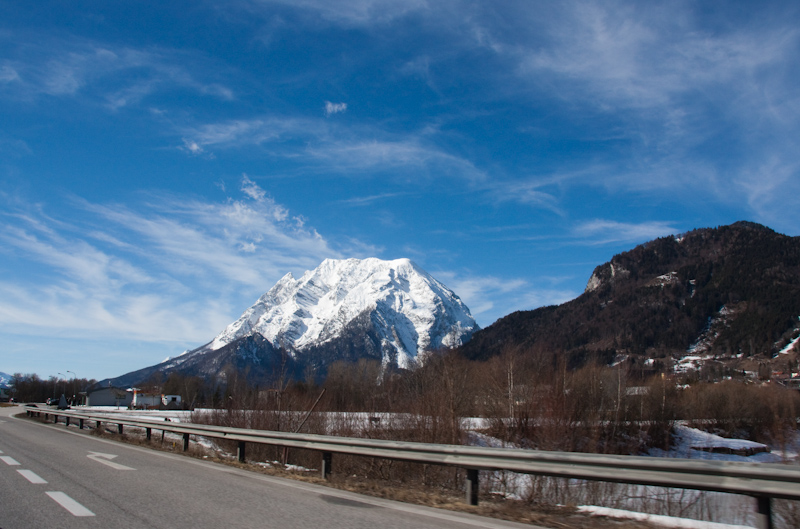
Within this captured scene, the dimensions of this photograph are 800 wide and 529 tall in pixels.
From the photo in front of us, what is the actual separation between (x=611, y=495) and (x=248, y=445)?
52.5 feet

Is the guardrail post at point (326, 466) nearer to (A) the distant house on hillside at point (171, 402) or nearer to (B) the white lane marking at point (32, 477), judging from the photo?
(B) the white lane marking at point (32, 477)

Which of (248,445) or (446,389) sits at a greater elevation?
(446,389)

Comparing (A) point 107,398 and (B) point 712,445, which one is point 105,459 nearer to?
(B) point 712,445

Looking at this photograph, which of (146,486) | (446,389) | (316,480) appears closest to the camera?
(146,486)

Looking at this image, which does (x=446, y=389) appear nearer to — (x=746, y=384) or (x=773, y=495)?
(x=773, y=495)

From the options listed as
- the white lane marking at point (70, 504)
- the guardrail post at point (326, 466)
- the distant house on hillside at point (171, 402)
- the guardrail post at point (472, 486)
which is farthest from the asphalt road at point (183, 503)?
the distant house on hillside at point (171, 402)

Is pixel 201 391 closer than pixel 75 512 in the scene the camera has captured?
No

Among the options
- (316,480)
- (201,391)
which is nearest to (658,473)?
(316,480)

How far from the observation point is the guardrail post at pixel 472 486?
24.0ft

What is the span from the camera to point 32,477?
873cm

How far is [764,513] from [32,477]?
34.0 feet

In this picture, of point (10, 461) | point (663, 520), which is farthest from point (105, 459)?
point (663, 520)

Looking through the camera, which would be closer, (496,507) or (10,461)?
(496,507)

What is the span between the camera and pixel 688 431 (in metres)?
52.5
